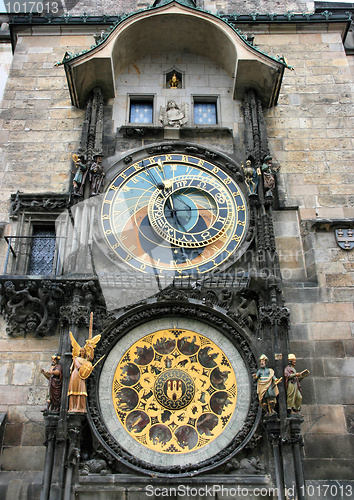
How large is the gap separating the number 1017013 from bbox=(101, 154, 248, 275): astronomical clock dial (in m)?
5.82

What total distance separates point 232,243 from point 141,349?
2.41m

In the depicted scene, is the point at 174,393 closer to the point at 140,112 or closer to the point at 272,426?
the point at 272,426

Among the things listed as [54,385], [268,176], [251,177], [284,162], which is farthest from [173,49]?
[54,385]

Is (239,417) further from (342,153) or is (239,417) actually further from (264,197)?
(342,153)

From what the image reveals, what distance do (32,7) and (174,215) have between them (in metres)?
7.43

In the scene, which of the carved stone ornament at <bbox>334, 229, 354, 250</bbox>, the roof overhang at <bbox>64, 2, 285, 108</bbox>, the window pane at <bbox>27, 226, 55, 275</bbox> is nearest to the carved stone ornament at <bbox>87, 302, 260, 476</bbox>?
the window pane at <bbox>27, 226, 55, 275</bbox>

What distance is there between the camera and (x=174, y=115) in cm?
1117

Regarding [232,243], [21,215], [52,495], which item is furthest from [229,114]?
[52,495]

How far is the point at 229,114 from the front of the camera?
37.3 ft

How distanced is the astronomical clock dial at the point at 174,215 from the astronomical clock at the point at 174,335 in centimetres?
2

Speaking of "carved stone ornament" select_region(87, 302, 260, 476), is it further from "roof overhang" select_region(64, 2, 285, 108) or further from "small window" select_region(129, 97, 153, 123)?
"roof overhang" select_region(64, 2, 285, 108)

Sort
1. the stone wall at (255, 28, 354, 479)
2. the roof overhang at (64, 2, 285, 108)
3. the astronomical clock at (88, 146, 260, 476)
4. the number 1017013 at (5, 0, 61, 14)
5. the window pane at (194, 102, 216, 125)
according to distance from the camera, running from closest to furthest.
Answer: the astronomical clock at (88, 146, 260, 476)
the stone wall at (255, 28, 354, 479)
the roof overhang at (64, 2, 285, 108)
the window pane at (194, 102, 216, 125)
the number 1017013 at (5, 0, 61, 14)

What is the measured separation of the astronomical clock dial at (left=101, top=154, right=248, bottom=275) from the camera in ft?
31.7

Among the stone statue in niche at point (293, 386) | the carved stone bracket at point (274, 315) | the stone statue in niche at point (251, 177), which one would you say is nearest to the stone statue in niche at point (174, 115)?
the stone statue in niche at point (251, 177)
